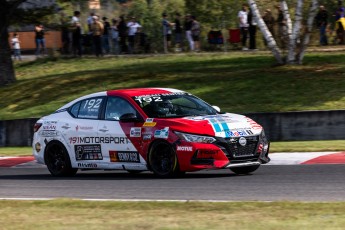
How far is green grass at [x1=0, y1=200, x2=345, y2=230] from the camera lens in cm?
835

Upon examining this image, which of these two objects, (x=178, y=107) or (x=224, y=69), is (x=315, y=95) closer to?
(x=224, y=69)

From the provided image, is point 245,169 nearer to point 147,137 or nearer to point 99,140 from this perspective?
point 147,137

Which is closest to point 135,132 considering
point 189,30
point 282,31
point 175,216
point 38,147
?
point 38,147

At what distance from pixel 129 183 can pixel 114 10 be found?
159 feet

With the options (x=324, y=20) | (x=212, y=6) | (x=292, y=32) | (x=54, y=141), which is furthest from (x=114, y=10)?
(x=54, y=141)

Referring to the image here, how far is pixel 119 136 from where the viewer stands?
13.5 metres

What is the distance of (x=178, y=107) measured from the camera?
1352 centimetres

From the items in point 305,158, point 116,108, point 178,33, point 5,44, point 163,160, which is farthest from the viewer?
point 178,33

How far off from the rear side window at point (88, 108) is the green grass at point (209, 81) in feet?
24.8

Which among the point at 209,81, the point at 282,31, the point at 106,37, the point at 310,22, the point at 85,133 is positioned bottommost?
the point at 209,81

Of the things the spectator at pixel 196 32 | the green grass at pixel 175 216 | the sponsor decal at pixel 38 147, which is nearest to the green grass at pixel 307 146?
the sponsor decal at pixel 38 147

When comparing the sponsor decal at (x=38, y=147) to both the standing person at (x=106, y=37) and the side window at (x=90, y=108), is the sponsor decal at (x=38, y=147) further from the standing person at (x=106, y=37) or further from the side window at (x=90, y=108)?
the standing person at (x=106, y=37)

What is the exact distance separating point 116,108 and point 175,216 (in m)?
4.96

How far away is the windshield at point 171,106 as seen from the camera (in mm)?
13336
